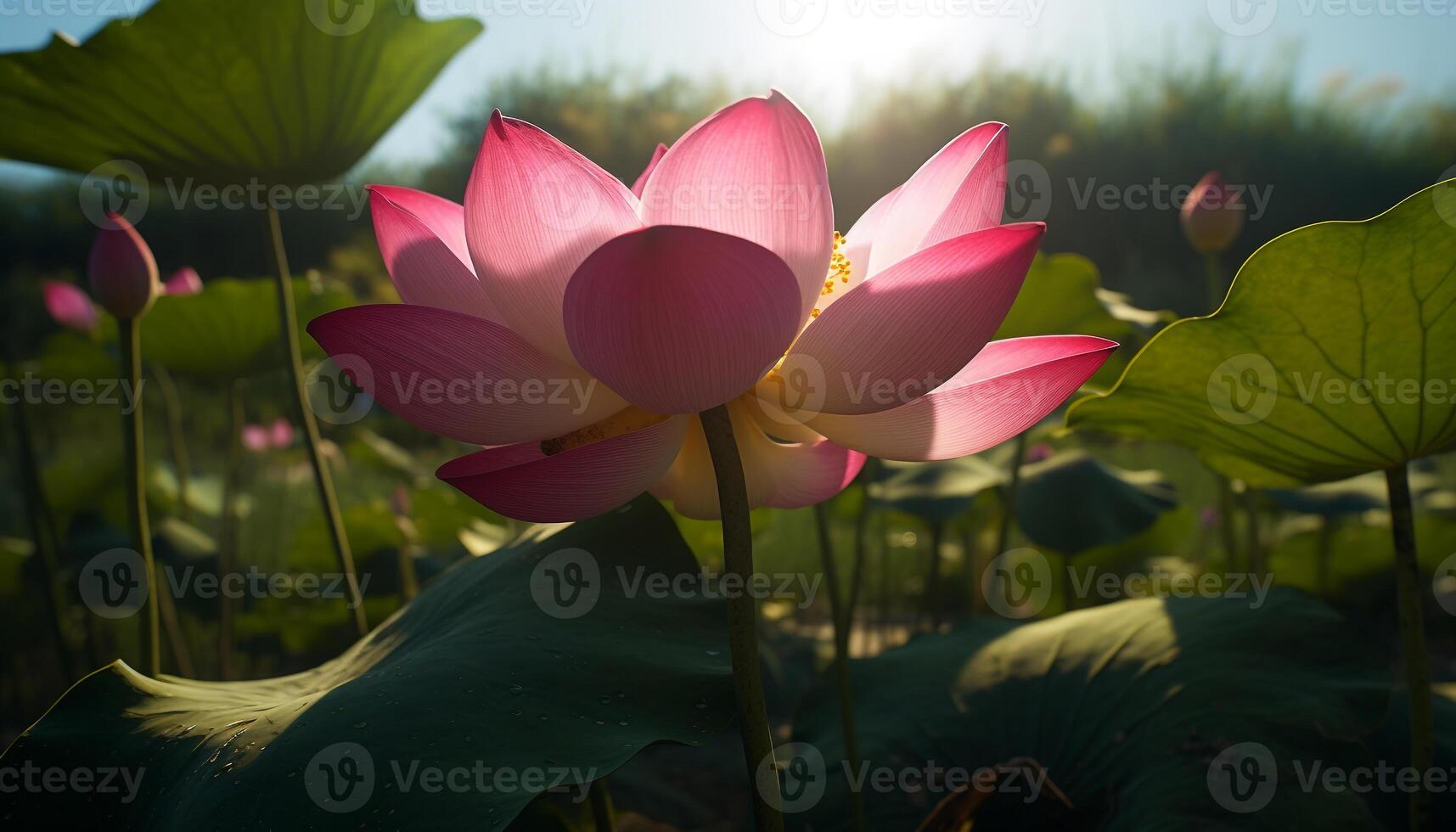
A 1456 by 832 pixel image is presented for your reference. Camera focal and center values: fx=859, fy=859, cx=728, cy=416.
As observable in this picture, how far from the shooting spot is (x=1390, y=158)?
806 centimetres

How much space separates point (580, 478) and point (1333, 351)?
0.44 meters

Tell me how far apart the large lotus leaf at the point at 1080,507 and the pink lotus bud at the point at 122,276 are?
41.0 inches

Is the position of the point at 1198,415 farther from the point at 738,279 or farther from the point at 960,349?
the point at 738,279

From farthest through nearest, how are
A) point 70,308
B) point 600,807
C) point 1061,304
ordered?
point 70,308, point 1061,304, point 600,807

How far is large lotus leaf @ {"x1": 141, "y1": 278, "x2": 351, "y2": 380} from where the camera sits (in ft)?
3.71

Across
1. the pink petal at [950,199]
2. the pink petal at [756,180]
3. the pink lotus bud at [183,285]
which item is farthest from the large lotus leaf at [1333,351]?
the pink lotus bud at [183,285]

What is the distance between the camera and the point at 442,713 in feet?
1.37

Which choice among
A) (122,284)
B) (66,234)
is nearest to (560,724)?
(122,284)

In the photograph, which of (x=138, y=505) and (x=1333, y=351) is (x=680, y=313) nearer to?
(x=1333, y=351)

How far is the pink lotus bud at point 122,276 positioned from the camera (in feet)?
2.50

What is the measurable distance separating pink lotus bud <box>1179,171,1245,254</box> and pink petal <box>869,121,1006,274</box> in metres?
0.80

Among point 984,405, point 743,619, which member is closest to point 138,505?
point 743,619

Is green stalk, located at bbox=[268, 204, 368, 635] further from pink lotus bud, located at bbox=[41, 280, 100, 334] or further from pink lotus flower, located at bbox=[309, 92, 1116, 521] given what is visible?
pink lotus bud, located at bbox=[41, 280, 100, 334]

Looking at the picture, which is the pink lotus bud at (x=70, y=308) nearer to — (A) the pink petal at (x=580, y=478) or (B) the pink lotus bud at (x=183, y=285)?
(B) the pink lotus bud at (x=183, y=285)
